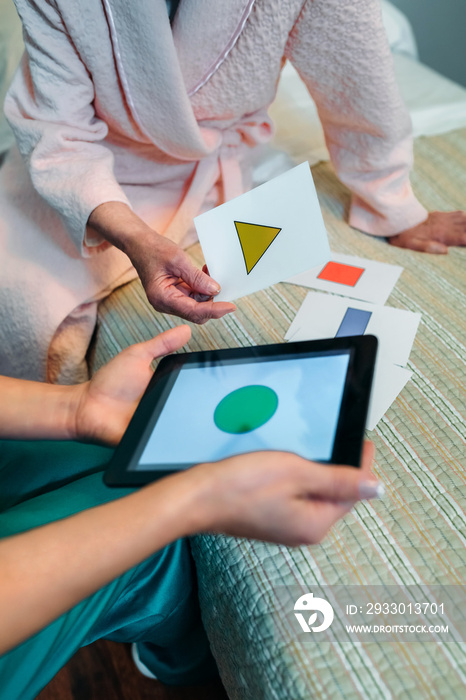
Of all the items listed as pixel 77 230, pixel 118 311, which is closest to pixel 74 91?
pixel 77 230

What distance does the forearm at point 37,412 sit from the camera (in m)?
0.62

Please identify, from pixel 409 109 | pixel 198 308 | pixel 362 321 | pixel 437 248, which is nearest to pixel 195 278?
pixel 198 308

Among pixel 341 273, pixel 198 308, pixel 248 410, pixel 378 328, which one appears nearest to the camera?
pixel 248 410

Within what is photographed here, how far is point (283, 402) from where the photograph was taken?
0.54m

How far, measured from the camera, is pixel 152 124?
0.83 metres

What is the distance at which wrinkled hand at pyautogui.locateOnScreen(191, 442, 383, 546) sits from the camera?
0.46 meters

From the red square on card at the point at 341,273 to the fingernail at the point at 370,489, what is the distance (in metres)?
0.48

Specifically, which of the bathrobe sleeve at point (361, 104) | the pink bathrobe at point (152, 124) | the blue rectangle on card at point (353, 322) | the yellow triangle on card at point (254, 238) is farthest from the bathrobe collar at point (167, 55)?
the blue rectangle on card at point (353, 322)

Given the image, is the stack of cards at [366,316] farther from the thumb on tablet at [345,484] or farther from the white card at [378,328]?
the thumb on tablet at [345,484]

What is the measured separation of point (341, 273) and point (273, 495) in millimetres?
Answer: 511

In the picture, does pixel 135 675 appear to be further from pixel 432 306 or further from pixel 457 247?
pixel 457 247

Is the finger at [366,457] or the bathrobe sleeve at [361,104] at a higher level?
the bathrobe sleeve at [361,104]

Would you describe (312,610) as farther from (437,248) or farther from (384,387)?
(437,248)

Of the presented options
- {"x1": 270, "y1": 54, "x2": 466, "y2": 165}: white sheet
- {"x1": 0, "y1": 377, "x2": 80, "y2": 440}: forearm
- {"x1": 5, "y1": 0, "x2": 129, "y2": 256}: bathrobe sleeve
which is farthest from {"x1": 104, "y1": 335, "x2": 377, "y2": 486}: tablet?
{"x1": 270, "y1": 54, "x2": 466, "y2": 165}: white sheet
